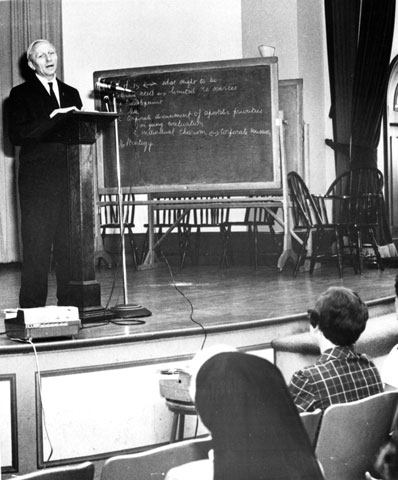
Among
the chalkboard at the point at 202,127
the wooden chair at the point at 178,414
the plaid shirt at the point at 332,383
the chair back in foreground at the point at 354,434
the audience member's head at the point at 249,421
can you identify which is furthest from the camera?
the chalkboard at the point at 202,127

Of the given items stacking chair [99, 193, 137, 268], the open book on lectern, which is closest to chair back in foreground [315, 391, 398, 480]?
the open book on lectern

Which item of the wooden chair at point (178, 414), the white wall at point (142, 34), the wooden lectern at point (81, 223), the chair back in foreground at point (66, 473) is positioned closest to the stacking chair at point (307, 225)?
the white wall at point (142, 34)

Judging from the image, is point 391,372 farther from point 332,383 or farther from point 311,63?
point 311,63

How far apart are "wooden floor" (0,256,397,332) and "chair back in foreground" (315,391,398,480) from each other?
1406 mm

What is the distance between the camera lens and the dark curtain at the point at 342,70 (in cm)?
693

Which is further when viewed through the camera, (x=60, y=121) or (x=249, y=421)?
(x=60, y=121)

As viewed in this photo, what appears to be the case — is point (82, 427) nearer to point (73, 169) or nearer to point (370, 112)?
point (73, 169)

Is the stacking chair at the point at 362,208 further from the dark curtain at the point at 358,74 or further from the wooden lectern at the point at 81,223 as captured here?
the wooden lectern at the point at 81,223

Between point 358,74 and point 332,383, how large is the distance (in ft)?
16.2

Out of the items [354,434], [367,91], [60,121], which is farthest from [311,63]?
[354,434]

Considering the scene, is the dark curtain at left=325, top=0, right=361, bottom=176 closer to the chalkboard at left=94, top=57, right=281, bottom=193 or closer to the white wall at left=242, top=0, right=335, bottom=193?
the white wall at left=242, top=0, right=335, bottom=193

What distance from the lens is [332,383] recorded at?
93.0 inches

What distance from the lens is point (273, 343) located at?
3527mm

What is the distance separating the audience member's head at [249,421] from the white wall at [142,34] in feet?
20.4
